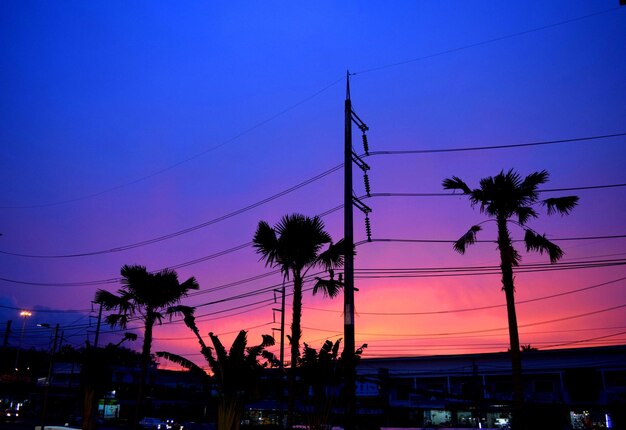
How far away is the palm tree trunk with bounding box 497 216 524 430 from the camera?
18.7 metres

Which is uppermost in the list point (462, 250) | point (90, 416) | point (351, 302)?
point (462, 250)

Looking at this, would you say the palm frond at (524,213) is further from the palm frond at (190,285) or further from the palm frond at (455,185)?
the palm frond at (190,285)

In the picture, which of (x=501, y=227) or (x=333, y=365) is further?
(x=333, y=365)

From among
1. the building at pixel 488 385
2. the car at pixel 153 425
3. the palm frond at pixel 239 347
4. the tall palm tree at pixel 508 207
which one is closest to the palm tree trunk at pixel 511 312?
the tall palm tree at pixel 508 207

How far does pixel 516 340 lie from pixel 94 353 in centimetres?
2425

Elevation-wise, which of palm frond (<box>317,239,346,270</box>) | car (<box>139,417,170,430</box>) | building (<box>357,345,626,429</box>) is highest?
palm frond (<box>317,239,346,270</box>)

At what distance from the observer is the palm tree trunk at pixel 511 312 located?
18656mm

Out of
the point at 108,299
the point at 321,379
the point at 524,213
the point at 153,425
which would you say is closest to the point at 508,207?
the point at 524,213

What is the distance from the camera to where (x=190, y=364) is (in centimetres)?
2338

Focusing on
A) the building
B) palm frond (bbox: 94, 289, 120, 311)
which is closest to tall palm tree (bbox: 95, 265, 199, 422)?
palm frond (bbox: 94, 289, 120, 311)

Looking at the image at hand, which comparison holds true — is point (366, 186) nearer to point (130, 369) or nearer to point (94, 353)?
point (94, 353)

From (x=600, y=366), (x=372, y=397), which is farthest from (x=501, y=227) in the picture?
(x=372, y=397)

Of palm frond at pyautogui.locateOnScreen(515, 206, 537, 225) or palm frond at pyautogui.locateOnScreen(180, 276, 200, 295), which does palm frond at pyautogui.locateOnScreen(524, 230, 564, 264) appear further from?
palm frond at pyautogui.locateOnScreen(180, 276, 200, 295)

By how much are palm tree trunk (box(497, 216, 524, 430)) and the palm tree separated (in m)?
9.73
